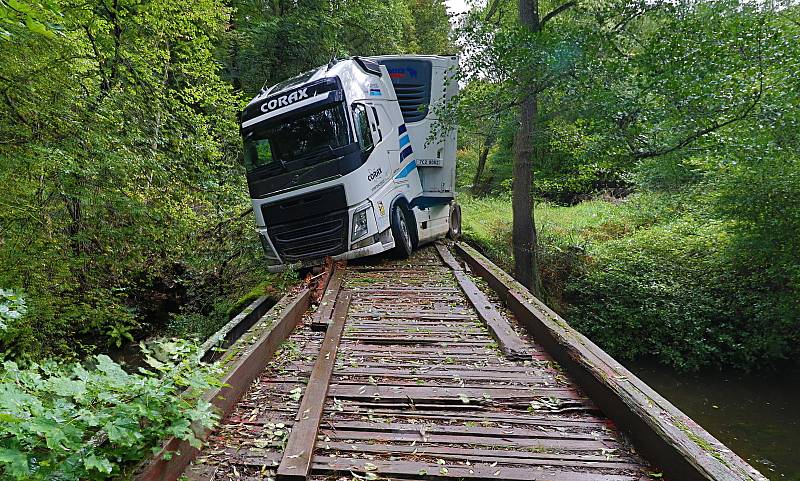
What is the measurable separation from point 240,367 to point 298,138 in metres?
4.77

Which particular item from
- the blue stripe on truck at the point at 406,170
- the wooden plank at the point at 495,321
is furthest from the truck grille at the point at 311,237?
the wooden plank at the point at 495,321

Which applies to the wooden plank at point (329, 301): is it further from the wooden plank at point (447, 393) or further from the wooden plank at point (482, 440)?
the wooden plank at point (482, 440)

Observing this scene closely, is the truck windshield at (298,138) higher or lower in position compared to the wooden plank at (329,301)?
higher

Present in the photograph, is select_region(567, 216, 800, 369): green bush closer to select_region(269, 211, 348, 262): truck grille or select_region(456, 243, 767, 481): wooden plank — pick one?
select_region(269, 211, 348, 262): truck grille

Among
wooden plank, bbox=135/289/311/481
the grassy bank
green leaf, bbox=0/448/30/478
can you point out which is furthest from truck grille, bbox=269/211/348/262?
the grassy bank

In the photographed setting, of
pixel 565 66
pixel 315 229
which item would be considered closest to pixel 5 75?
pixel 315 229

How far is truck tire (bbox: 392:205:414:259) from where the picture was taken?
7887 mm

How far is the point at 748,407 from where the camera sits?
310 inches

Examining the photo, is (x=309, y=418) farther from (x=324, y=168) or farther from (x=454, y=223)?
(x=454, y=223)

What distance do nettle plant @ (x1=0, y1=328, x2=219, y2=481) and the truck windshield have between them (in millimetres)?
5181

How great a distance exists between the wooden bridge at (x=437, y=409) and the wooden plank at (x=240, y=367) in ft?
0.04

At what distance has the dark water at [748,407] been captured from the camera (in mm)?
6594

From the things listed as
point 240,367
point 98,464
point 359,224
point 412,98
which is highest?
point 412,98

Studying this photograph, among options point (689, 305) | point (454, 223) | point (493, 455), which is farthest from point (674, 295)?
point (493, 455)
